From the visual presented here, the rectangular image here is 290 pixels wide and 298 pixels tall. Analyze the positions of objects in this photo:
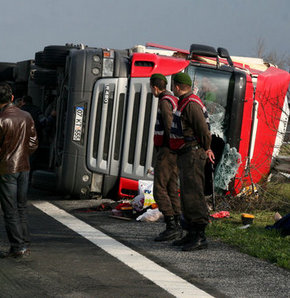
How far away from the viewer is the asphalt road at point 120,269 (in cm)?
569

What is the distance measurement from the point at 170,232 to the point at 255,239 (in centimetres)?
101

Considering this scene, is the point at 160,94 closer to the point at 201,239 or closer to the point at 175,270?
the point at 201,239

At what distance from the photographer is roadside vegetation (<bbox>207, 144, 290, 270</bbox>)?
7.47 metres

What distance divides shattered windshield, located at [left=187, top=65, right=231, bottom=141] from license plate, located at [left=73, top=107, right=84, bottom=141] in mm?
1879

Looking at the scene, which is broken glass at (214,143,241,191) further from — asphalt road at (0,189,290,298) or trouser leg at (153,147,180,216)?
trouser leg at (153,147,180,216)

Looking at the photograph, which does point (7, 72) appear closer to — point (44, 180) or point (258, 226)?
point (44, 180)

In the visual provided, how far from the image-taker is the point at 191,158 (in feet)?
24.7

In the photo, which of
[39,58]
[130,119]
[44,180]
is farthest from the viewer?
[39,58]

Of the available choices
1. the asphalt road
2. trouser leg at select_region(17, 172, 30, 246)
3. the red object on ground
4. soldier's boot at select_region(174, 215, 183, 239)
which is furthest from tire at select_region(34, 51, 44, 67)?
trouser leg at select_region(17, 172, 30, 246)

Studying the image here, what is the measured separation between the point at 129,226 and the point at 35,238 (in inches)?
60.0

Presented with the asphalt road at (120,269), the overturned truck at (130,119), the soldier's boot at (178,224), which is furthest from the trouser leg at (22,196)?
the overturned truck at (130,119)

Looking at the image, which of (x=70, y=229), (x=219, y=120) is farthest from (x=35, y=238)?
(x=219, y=120)

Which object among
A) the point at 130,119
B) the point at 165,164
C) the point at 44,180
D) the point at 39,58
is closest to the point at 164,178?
the point at 165,164

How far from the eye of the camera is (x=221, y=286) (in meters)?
5.92
